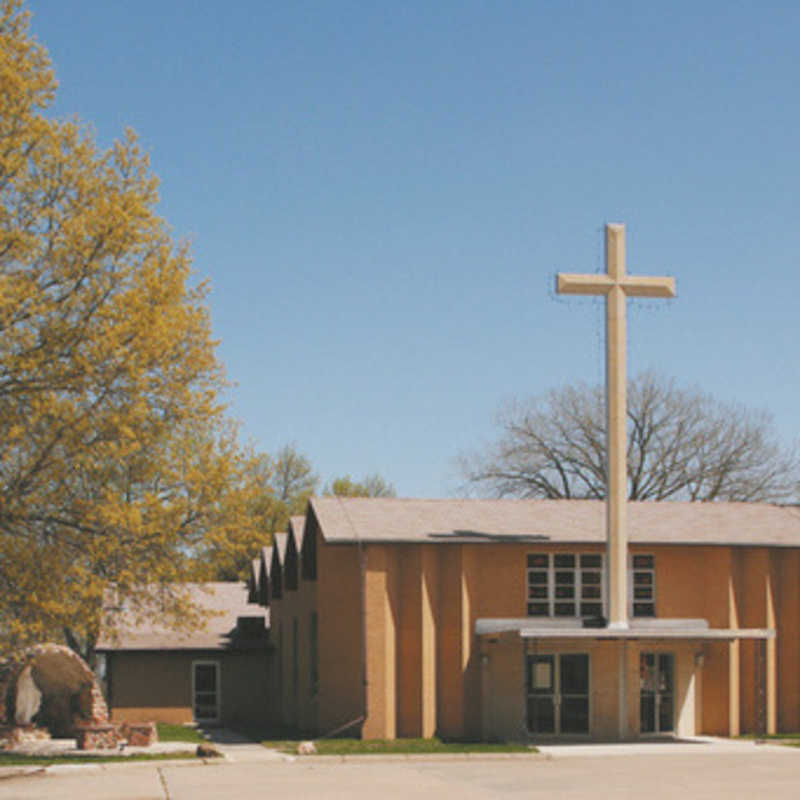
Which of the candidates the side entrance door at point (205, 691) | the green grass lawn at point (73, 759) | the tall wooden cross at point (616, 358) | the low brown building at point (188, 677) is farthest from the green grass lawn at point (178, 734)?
the tall wooden cross at point (616, 358)

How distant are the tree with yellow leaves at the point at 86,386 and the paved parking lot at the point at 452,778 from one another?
9.15 ft

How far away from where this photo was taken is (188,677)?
4259 centimetres

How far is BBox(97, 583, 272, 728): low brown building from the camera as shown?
138 feet

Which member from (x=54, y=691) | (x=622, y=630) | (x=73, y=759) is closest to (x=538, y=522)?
(x=622, y=630)

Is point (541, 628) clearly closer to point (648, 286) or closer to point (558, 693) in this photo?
point (558, 693)

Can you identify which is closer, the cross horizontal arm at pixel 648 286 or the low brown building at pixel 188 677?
the cross horizontal arm at pixel 648 286

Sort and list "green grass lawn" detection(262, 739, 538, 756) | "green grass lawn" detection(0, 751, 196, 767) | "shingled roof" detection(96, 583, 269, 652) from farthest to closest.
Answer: "shingled roof" detection(96, 583, 269, 652), "green grass lawn" detection(262, 739, 538, 756), "green grass lawn" detection(0, 751, 196, 767)

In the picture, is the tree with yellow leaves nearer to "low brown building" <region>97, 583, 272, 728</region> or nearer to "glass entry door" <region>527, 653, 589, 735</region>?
"glass entry door" <region>527, 653, 589, 735</region>

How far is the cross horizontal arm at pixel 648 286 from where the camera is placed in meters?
31.2

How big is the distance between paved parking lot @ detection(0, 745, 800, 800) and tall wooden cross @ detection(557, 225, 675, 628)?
5157 millimetres

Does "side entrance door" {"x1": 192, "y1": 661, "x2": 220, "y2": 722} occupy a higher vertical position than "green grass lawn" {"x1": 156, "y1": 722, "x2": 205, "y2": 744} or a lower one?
higher

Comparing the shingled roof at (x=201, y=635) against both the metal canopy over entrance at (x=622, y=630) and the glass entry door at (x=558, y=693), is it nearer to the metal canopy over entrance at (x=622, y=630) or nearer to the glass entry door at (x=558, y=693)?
the metal canopy over entrance at (x=622, y=630)

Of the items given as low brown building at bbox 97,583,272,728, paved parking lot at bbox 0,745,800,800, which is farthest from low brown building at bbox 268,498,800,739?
low brown building at bbox 97,583,272,728

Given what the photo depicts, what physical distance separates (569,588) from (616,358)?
5602 millimetres
